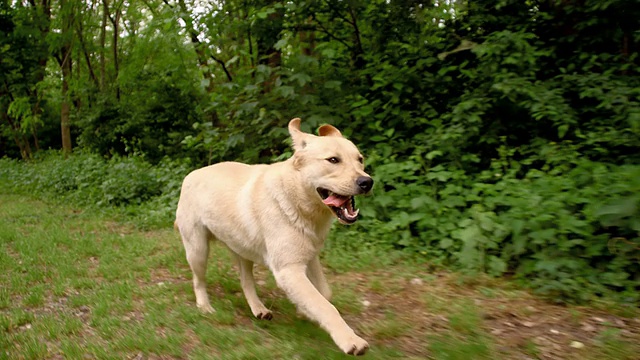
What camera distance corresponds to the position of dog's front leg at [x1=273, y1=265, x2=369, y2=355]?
275cm

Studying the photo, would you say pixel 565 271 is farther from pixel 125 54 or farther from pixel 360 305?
pixel 125 54

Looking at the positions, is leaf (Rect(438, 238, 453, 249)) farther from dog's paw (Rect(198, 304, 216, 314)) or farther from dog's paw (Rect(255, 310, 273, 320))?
dog's paw (Rect(198, 304, 216, 314))

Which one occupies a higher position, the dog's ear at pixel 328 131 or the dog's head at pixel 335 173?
the dog's ear at pixel 328 131

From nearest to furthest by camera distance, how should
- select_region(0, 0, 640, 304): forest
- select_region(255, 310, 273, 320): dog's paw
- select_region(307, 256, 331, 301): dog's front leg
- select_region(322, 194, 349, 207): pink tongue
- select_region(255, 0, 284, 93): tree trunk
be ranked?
select_region(322, 194, 349, 207): pink tongue < select_region(307, 256, 331, 301): dog's front leg < select_region(255, 310, 273, 320): dog's paw < select_region(0, 0, 640, 304): forest < select_region(255, 0, 284, 93): tree trunk

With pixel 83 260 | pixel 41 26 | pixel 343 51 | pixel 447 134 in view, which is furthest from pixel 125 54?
pixel 447 134

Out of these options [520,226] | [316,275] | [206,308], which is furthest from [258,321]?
[520,226]

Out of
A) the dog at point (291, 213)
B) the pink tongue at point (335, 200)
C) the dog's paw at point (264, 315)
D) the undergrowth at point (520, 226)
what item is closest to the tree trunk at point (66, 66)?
the undergrowth at point (520, 226)

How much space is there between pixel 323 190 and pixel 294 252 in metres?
0.51

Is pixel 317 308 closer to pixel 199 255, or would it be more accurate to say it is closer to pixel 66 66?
pixel 199 255

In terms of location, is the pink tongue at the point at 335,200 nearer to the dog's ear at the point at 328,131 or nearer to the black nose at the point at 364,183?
the black nose at the point at 364,183

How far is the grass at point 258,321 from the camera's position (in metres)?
3.21

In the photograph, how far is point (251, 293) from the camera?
164 inches

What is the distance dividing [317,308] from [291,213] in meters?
0.79

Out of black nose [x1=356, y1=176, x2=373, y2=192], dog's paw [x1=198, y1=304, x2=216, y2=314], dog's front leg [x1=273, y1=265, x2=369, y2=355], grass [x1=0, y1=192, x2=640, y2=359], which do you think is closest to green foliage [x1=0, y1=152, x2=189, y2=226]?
grass [x1=0, y1=192, x2=640, y2=359]
